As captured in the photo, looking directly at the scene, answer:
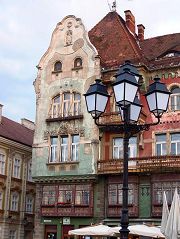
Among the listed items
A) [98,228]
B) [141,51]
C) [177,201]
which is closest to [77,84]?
[141,51]

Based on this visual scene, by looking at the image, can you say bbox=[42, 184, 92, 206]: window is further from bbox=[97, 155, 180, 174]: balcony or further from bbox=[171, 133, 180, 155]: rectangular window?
bbox=[171, 133, 180, 155]: rectangular window

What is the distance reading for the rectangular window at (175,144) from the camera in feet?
94.8

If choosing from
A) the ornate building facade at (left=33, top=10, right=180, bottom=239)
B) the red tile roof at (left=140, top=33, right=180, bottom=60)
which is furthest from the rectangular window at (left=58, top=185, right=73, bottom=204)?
the red tile roof at (left=140, top=33, right=180, bottom=60)

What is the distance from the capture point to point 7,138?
3766 cm

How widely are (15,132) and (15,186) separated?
549 centimetres

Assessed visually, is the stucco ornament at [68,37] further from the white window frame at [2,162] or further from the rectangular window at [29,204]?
the rectangular window at [29,204]

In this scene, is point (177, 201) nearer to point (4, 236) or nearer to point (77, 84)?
point (77, 84)

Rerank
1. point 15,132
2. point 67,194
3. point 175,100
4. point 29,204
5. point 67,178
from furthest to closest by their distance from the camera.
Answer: point 15,132 < point 29,204 < point 67,194 < point 67,178 < point 175,100

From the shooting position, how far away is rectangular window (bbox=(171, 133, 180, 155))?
28891 millimetres

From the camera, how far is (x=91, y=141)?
31.0 meters

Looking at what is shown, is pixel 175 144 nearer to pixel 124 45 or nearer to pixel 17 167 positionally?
pixel 124 45

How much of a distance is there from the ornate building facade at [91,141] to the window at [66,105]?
0.07m

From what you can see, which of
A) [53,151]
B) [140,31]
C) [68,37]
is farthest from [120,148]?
[140,31]

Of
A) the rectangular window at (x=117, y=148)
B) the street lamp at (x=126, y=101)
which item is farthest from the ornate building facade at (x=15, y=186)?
the street lamp at (x=126, y=101)
